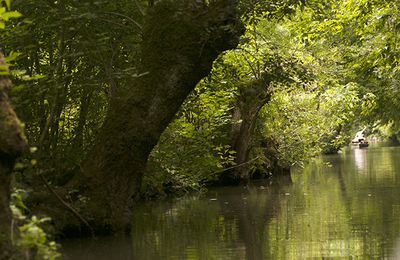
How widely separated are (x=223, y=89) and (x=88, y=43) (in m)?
7.84

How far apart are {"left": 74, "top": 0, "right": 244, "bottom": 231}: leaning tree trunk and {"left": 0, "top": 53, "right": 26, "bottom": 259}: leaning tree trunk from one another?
5.08 m

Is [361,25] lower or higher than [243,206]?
higher

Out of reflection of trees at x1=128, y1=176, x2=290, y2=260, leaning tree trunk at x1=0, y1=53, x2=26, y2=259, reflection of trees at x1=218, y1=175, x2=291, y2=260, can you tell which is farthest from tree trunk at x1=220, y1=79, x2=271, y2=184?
leaning tree trunk at x1=0, y1=53, x2=26, y2=259

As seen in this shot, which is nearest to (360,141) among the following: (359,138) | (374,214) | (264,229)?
(359,138)

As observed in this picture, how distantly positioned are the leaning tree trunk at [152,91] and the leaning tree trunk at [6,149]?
16.7 ft

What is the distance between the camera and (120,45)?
1213cm

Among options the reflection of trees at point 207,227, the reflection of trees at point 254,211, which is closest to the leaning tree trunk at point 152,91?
the reflection of trees at point 207,227

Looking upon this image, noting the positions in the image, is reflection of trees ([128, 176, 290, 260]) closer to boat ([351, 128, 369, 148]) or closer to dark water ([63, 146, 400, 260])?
dark water ([63, 146, 400, 260])

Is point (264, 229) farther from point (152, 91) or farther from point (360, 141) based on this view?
point (360, 141)

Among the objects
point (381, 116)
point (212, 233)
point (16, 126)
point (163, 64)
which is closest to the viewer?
point (16, 126)

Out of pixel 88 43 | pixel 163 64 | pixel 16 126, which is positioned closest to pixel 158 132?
pixel 163 64

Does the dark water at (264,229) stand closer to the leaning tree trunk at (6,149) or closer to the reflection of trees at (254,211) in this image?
the reflection of trees at (254,211)

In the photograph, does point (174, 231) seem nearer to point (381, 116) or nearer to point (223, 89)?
point (223, 89)

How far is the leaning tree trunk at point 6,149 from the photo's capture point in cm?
505
